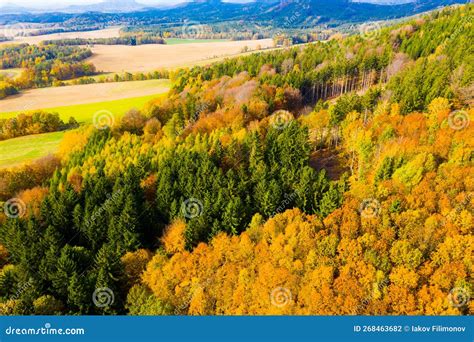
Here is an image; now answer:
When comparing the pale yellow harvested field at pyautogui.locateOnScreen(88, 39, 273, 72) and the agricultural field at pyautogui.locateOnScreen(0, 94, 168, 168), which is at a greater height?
the pale yellow harvested field at pyautogui.locateOnScreen(88, 39, 273, 72)

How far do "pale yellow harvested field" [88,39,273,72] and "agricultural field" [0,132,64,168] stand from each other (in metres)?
65.0

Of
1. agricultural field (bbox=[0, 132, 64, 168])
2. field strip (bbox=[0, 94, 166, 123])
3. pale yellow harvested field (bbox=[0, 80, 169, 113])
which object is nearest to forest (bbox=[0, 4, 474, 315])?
agricultural field (bbox=[0, 132, 64, 168])

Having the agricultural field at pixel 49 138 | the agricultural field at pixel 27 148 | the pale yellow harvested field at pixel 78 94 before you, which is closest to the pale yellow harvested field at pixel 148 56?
the pale yellow harvested field at pixel 78 94

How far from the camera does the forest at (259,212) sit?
46466mm

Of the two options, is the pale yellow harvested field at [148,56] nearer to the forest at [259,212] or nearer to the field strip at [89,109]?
the field strip at [89,109]

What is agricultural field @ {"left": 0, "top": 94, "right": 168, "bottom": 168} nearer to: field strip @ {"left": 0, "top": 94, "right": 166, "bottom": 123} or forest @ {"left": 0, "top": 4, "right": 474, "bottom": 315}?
field strip @ {"left": 0, "top": 94, "right": 166, "bottom": 123}

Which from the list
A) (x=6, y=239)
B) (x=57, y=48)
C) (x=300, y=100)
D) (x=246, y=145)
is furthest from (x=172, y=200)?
(x=57, y=48)

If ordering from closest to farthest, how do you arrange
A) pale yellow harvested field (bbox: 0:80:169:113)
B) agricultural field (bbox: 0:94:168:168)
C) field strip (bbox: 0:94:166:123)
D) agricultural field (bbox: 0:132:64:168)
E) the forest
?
the forest < agricultural field (bbox: 0:132:64:168) < agricultural field (bbox: 0:94:168:168) < field strip (bbox: 0:94:166:123) < pale yellow harvested field (bbox: 0:80:169:113)

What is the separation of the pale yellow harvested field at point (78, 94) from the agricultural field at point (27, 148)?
75.9 feet

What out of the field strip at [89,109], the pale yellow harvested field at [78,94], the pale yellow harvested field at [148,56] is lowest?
the field strip at [89,109]

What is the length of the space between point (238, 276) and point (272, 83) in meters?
81.8

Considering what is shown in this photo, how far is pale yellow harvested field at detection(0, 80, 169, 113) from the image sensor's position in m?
125

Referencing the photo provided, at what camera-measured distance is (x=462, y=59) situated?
308 feet

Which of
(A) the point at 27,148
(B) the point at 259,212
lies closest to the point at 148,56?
(A) the point at 27,148
